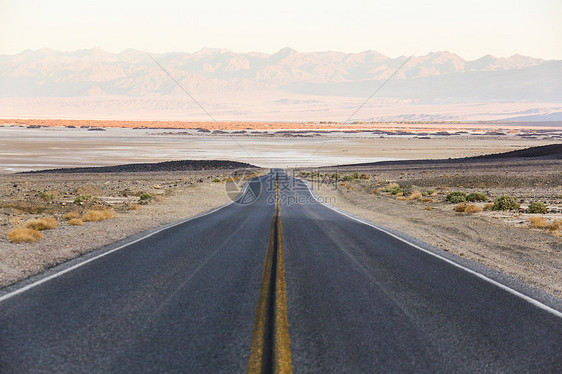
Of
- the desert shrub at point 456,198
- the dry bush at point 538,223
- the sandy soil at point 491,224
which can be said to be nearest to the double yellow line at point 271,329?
the sandy soil at point 491,224

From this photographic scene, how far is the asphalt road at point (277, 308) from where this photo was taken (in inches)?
203

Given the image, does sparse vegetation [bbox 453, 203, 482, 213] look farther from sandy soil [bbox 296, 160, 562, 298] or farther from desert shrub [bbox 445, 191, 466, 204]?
desert shrub [bbox 445, 191, 466, 204]

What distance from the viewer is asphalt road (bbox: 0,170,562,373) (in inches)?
203

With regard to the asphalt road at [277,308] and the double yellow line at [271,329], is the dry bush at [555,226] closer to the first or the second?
the asphalt road at [277,308]

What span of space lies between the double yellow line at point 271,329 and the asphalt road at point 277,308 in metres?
0.10

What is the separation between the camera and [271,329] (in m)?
6.04

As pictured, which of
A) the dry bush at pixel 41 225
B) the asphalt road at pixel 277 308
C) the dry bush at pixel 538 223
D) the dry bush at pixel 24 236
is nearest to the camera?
the asphalt road at pixel 277 308

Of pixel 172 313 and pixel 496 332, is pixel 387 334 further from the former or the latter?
pixel 172 313

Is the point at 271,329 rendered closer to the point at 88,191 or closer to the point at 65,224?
the point at 65,224

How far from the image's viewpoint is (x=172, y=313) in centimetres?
664

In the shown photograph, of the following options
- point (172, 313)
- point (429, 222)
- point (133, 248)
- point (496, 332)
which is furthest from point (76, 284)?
point (429, 222)

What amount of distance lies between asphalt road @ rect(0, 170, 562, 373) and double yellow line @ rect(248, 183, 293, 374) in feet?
0.33

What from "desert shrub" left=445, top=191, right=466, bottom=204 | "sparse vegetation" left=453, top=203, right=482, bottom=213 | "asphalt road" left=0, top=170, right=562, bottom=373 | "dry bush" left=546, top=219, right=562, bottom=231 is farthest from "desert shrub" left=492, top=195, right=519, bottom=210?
"asphalt road" left=0, top=170, right=562, bottom=373

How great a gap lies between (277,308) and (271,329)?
86cm
